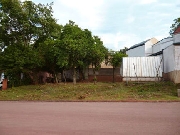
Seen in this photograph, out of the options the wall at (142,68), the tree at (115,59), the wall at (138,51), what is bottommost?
the wall at (142,68)

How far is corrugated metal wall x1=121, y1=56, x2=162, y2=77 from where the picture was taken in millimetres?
27344

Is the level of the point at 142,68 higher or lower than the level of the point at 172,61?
lower

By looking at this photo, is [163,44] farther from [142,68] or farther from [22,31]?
[22,31]

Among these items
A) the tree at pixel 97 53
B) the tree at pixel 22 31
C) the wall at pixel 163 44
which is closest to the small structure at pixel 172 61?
the tree at pixel 97 53

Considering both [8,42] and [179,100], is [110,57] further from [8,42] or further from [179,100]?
[179,100]

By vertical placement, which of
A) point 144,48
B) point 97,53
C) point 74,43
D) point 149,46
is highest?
point 149,46

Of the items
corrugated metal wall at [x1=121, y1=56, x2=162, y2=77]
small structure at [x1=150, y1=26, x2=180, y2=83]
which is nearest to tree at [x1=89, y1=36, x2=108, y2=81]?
corrugated metal wall at [x1=121, y1=56, x2=162, y2=77]

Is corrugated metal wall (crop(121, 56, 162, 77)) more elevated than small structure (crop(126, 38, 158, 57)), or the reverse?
small structure (crop(126, 38, 158, 57))

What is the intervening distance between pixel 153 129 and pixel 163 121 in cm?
157

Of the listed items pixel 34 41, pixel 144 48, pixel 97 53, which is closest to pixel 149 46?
pixel 144 48

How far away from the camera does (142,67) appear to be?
91.7 feet

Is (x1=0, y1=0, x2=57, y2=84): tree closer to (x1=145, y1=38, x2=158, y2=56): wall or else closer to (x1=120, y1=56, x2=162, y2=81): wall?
(x1=120, y1=56, x2=162, y2=81): wall

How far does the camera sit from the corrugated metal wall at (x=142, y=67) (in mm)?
27344

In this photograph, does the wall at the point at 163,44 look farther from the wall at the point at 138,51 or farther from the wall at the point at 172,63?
the wall at the point at 172,63
